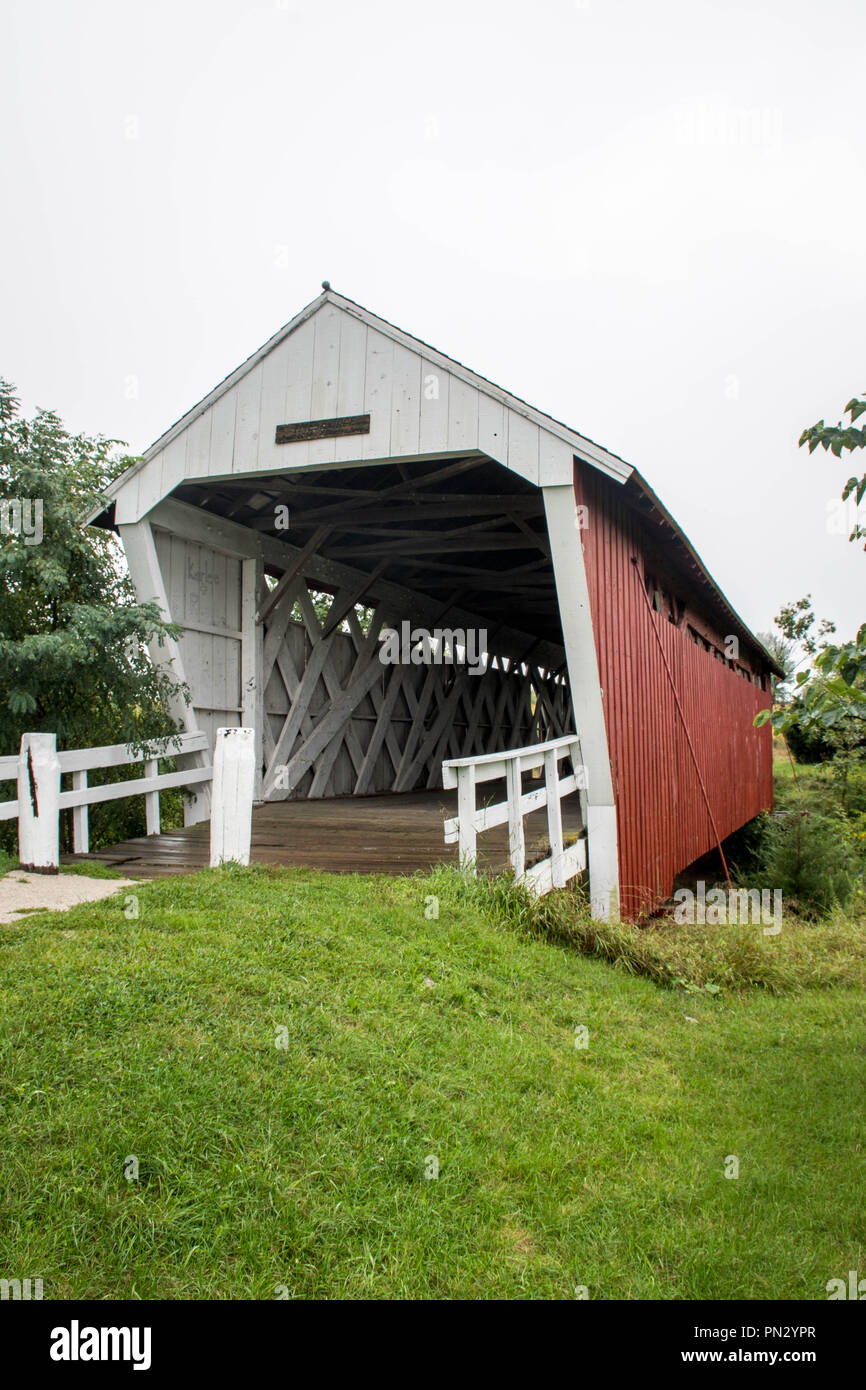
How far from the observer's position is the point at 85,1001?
10.6 ft

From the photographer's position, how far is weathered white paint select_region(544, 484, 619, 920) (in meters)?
6.72

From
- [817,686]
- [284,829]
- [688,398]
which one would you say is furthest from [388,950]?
[688,398]

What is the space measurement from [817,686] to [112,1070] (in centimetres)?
267

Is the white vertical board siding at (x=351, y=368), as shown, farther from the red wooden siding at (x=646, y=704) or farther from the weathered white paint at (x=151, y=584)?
the weathered white paint at (x=151, y=584)

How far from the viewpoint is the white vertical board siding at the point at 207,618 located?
8445mm

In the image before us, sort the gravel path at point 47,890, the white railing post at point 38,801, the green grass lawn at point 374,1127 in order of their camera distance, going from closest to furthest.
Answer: the green grass lawn at point 374,1127, the gravel path at point 47,890, the white railing post at point 38,801

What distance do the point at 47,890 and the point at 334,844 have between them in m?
2.50

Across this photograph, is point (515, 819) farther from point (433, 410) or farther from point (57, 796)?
point (433, 410)

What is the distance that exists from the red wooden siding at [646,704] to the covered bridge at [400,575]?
5 centimetres

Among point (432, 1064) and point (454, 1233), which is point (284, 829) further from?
point (454, 1233)

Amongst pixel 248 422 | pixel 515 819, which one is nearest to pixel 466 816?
pixel 515 819

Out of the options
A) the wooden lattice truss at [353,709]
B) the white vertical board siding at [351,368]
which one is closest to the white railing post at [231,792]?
the white vertical board siding at [351,368]

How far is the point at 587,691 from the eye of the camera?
22.7ft

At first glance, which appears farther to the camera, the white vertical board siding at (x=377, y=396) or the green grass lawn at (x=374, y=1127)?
the white vertical board siding at (x=377, y=396)
